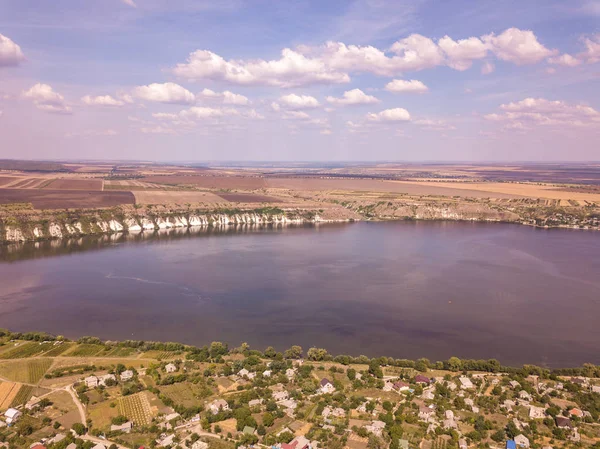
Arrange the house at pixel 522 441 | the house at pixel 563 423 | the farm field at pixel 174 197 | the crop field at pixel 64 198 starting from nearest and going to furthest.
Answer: the house at pixel 522 441 < the house at pixel 563 423 < the crop field at pixel 64 198 < the farm field at pixel 174 197

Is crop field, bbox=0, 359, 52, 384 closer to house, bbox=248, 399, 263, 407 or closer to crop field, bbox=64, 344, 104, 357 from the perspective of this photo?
crop field, bbox=64, 344, 104, 357

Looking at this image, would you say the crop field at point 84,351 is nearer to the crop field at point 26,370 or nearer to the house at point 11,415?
the crop field at point 26,370

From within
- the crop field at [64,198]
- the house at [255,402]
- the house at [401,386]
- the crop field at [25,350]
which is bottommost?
the house at [255,402]

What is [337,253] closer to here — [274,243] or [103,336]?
[274,243]

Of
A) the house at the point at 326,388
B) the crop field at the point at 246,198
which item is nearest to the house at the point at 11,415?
the house at the point at 326,388

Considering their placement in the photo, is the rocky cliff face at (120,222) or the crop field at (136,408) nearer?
the crop field at (136,408)


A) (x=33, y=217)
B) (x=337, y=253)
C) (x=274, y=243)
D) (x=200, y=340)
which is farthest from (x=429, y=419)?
(x=33, y=217)
